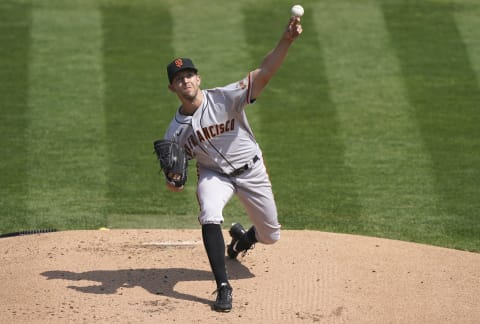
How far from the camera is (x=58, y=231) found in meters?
8.89

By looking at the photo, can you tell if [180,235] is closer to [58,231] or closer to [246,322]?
[58,231]

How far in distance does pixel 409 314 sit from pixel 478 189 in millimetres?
3765

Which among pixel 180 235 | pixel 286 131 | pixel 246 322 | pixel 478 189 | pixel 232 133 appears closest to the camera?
pixel 246 322

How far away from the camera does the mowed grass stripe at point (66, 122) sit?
9992 millimetres

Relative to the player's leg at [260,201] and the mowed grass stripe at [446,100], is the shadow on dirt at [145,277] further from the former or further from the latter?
the mowed grass stripe at [446,100]

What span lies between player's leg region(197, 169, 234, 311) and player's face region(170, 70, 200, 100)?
2.21 feet

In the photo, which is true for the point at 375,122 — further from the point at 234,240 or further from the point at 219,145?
the point at 219,145

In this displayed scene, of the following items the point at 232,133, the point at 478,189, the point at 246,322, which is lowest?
the point at 478,189

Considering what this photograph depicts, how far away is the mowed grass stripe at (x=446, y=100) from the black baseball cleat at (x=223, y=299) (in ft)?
10.2

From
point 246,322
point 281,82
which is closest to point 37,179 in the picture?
point 281,82

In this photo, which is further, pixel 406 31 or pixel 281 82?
pixel 406 31

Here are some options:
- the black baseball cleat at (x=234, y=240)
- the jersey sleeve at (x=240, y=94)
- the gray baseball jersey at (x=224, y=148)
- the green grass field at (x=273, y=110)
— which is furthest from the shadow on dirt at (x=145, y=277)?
the green grass field at (x=273, y=110)

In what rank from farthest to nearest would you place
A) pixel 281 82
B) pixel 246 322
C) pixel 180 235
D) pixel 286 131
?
pixel 281 82, pixel 286 131, pixel 180 235, pixel 246 322

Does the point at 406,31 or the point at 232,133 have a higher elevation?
the point at 232,133
